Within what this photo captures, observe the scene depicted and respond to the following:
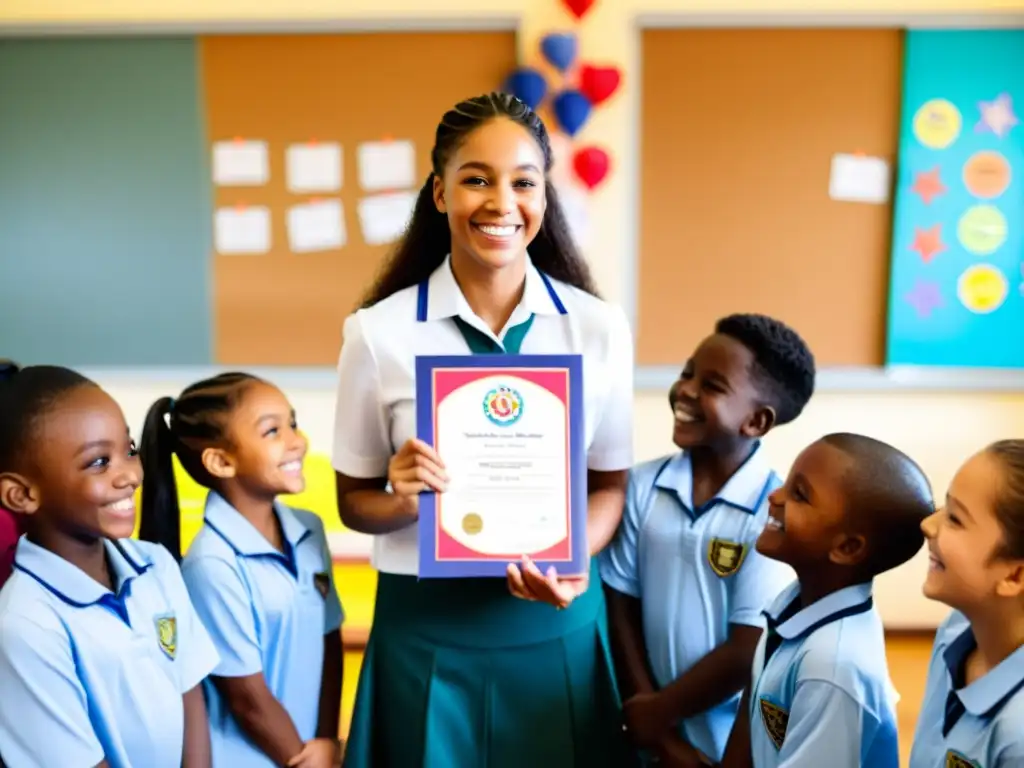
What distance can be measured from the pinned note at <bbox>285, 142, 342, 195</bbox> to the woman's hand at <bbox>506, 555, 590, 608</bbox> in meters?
2.47

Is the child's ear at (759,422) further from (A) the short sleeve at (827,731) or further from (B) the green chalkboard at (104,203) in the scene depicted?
(B) the green chalkboard at (104,203)

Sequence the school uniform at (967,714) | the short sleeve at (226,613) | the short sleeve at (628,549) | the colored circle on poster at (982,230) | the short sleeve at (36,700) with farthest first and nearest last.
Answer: the colored circle on poster at (982,230)
the short sleeve at (628,549)
the short sleeve at (226,613)
the short sleeve at (36,700)
the school uniform at (967,714)

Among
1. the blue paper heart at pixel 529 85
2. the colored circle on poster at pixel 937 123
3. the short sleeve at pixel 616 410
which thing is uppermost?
the blue paper heart at pixel 529 85

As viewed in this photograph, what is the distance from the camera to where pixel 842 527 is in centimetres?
126

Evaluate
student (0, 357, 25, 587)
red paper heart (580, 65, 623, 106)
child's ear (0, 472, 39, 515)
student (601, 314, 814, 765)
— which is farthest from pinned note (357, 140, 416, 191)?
child's ear (0, 472, 39, 515)

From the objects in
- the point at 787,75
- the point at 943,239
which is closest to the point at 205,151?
the point at 787,75

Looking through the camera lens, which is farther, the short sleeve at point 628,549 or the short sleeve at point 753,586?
the short sleeve at point 628,549

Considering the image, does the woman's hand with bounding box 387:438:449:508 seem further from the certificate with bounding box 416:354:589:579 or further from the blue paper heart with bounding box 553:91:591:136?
the blue paper heart with bounding box 553:91:591:136

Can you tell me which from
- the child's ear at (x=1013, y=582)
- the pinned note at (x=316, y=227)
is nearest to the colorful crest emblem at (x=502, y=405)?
the child's ear at (x=1013, y=582)

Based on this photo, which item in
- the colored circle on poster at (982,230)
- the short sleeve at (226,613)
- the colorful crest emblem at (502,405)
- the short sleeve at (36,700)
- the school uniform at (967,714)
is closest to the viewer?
the school uniform at (967,714)

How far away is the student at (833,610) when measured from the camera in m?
1.17

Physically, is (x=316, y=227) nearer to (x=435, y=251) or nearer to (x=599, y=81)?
(x=599, y=81)

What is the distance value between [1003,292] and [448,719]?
292 centimetres

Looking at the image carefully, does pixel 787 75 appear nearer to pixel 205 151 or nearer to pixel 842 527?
pixel 205 151
